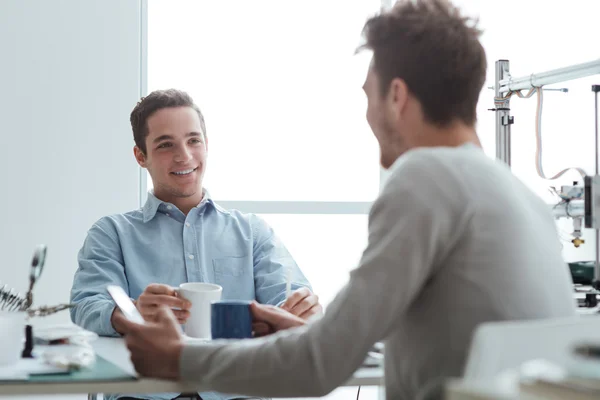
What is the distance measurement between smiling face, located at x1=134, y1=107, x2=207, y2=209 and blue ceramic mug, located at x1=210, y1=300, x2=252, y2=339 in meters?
0.96

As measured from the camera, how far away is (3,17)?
341 centimetres

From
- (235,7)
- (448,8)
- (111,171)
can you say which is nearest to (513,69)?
(235,7)

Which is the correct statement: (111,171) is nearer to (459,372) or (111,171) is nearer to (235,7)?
(235,7)

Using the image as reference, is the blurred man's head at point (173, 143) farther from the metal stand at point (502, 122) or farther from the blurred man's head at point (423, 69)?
the blurred man's head at point (423, 69)

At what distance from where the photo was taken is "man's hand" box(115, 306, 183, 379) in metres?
1.21

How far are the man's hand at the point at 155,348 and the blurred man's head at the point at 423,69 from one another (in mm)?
493

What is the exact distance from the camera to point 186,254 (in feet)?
7.38

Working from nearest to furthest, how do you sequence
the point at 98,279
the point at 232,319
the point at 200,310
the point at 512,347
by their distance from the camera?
the point at 512,347, the point at 232,319, the point at 200,310, the point at 98,279

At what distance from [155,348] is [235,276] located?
1.05 meters

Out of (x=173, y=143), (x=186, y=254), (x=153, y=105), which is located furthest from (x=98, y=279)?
(x=153, y=105)


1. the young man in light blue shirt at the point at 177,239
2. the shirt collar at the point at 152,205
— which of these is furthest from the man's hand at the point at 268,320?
the shirt collar at the point at 152,205

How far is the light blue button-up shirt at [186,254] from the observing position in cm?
216

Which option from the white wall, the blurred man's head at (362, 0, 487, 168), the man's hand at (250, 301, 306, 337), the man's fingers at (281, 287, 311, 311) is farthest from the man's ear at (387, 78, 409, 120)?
Result: the white wall

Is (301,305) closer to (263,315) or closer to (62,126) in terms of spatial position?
(263,315)
